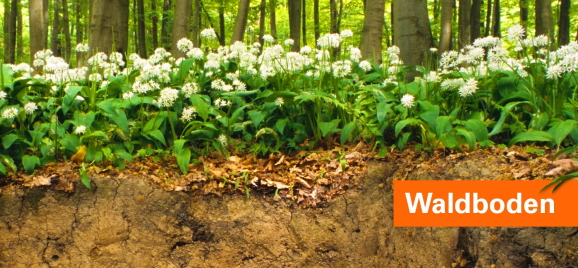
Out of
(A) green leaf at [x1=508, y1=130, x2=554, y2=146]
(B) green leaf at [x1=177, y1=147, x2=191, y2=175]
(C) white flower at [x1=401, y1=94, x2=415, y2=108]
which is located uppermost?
(C) white flower at [x1=401, y1=94, x2=415, y2=108]

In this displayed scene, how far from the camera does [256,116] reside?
3402 millimetres

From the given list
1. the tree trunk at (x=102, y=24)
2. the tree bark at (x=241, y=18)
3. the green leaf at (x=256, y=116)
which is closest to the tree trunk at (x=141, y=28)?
the tree bark at (x=241, y=18)

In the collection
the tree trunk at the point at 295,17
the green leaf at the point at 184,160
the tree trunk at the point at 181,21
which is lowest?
the green leaf at the point at 184,160

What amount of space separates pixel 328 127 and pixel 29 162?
2107 millimetres

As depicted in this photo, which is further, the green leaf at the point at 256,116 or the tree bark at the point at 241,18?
the tree bark at the point at 241,18

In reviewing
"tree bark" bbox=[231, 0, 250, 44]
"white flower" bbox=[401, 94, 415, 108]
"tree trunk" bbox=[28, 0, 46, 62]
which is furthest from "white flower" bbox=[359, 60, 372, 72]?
"tree trunk" bbox=[28, 0, 46, 62]

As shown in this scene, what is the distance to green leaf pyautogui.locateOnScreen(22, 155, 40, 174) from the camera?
3168 millimetres

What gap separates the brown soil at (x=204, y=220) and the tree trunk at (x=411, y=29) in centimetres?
188

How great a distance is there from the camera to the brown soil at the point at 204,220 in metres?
2.99

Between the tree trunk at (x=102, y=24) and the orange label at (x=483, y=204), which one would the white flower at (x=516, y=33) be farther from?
the tree trunk at (x=102, y=24)

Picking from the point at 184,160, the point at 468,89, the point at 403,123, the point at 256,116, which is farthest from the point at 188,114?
the point at 468,89

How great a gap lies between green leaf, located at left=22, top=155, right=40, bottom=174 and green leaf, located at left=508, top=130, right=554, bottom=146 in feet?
10.5

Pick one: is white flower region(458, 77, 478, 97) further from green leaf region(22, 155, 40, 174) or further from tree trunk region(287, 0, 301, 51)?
tree trunk region(287, 0, 301, 51)

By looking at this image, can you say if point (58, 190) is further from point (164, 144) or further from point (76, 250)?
point (164, 144)
